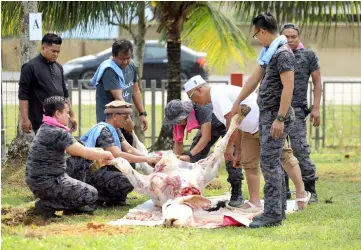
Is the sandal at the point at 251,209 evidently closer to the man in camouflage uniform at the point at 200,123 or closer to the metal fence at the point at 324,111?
the man in camouflage uniform at the point at 200,123

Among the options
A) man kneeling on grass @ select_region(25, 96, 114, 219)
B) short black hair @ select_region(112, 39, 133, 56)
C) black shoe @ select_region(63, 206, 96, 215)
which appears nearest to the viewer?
man kneeling on grass @ select_region(25, 96, 114, 219)

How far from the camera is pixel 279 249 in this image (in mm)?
7105

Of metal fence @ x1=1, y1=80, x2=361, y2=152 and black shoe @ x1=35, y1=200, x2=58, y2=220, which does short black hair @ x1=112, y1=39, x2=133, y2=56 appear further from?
metal fence @ x1=1, y1=80, x2=361, y2=152

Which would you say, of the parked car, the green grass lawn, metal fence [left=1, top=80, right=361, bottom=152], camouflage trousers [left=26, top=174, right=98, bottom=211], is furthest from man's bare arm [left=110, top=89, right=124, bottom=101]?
the parked car

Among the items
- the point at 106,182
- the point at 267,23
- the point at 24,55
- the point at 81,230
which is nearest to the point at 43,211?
the point at 81,230

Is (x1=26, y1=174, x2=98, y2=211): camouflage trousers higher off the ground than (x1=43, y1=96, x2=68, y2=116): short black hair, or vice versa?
(x1=43, y1=96, x2=68, y2=116): short black hair

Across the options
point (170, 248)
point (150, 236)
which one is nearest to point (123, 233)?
point (150, 236)

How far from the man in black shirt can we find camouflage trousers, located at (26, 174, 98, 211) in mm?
1498

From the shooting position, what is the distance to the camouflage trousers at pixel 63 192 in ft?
28.2

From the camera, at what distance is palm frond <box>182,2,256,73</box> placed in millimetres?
15273

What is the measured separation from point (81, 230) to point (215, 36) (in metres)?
8.72

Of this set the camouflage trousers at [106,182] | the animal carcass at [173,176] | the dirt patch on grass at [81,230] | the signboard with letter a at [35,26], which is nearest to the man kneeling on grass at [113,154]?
the camouflage trousers at [106,182]

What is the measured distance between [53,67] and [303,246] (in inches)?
160

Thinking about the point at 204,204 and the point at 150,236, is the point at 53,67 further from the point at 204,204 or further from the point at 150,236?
the point at 150,236
